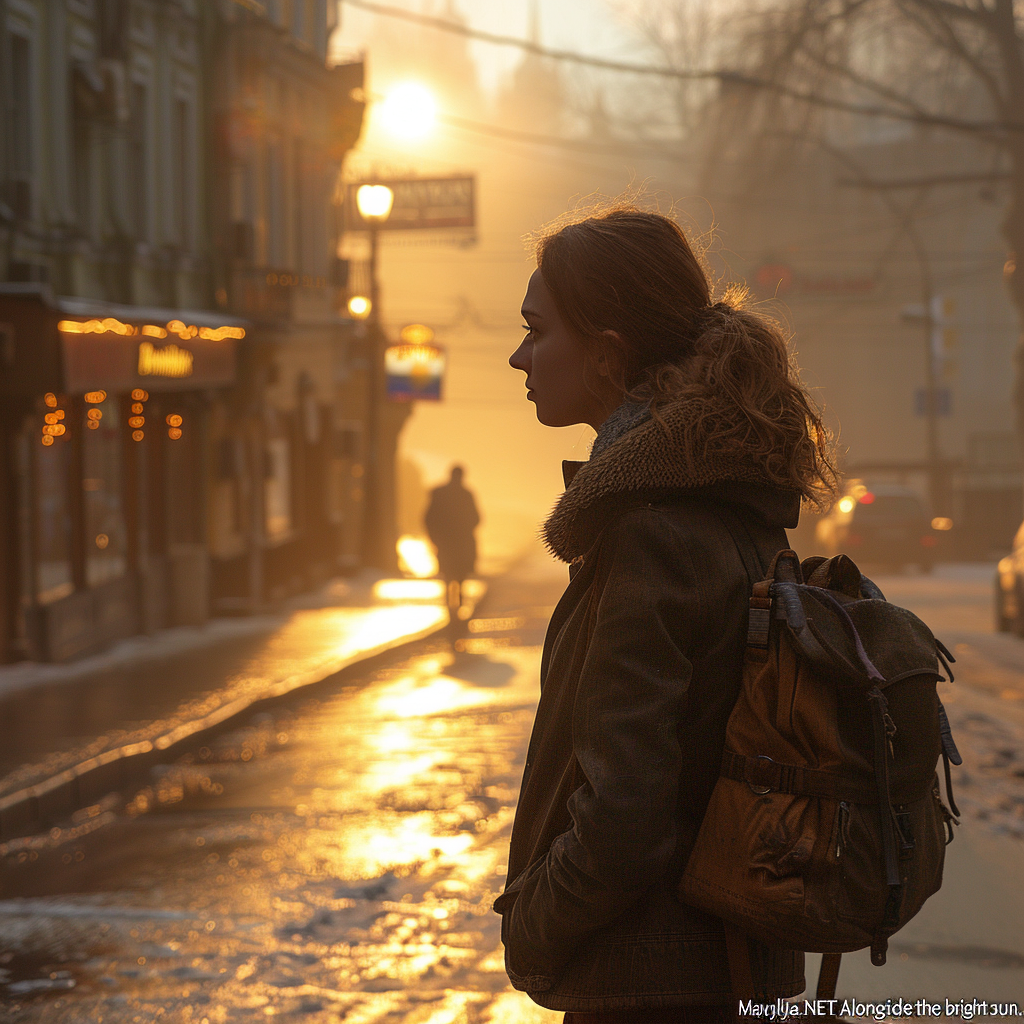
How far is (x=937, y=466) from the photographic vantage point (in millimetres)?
38688

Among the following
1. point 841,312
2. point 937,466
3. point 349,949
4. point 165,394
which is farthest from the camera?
point 841,312

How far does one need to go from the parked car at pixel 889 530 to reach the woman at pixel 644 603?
2648cm

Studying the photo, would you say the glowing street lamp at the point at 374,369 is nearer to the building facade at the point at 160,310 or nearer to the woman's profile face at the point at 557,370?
the building facade at the point at 160,310

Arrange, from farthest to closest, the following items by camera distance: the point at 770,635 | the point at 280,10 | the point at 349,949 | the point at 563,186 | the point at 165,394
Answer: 1. the point at 563,186
2. the point at 280,10
3. the point at 165,394
4. the point at 349,949
5. the point at 770,635

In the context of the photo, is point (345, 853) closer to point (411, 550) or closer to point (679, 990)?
point (679, 990)

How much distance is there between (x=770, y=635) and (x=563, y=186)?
98.0 meters

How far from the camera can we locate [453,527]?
1744 centimetres

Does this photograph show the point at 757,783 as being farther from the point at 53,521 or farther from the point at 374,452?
the point at 374,452

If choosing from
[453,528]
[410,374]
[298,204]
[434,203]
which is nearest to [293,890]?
[453,528]

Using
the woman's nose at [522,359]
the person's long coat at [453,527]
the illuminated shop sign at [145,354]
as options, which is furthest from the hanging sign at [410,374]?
the woman's nose at [522,359]

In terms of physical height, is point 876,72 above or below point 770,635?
above

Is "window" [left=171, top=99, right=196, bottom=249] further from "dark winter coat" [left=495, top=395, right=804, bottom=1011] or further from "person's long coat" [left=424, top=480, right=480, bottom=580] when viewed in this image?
"dark winter coat" [left=495, top=395, right=804, bottom=1011]

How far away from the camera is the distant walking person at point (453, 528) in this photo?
17344 millimetres

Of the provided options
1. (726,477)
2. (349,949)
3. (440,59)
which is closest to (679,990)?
(726,477)
